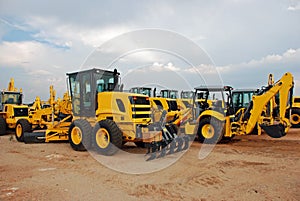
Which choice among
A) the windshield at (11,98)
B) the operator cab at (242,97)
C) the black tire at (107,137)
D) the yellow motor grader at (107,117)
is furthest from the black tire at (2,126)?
the operator cab at (242,97)

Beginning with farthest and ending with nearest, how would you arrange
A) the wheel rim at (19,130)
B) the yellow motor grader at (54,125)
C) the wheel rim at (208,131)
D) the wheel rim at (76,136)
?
the wheel rim at (19,130), the wheel rim at (208,131), the yellow motor grader at (54,125), the wheel rim at (76,136)

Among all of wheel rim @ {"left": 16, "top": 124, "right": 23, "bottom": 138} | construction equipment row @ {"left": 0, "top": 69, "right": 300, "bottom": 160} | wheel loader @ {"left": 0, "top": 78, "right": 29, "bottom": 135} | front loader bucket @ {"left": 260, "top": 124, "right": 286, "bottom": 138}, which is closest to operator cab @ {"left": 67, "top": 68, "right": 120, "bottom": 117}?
construction equipment row @ {"left": 0, "top": 69, "right": 300, "bottom": 160}

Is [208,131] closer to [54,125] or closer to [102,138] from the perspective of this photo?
[102,138]

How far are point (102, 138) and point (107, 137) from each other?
7.5 inches

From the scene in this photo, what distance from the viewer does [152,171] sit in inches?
254

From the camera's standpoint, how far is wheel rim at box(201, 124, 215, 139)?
34.6ft

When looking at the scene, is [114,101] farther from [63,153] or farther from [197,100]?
[197,100]

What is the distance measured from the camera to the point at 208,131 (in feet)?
35.1

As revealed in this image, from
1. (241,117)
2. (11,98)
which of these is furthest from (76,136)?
(11,98)

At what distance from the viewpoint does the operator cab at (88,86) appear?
9.04 m

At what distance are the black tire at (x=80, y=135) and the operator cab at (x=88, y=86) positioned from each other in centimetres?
53

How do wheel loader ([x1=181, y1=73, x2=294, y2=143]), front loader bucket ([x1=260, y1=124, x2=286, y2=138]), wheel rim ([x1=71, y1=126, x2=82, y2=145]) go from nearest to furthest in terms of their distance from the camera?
1. wheel rim ([x1=71, y1=126, x2=82, y2=145])
2. front loader bucket ([x1=260, y1=124, x2=286, y2=138])
3. wheel loader ([x1=181, y1=73, x2=294, y2=143])

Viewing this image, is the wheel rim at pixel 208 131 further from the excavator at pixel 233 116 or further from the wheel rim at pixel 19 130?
the wheel rim at pixel 19 130

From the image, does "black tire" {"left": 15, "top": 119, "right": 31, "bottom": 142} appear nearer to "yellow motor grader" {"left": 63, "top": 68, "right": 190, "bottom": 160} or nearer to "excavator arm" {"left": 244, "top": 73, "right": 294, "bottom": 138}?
"yellow motor grader" {"left": 63, "top": 68, "right": 190, "bottom": 160}
